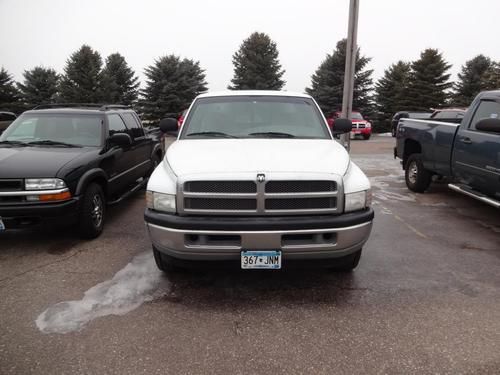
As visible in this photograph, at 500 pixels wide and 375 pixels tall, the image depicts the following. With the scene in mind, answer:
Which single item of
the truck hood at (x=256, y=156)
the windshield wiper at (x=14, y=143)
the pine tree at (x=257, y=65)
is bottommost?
the windshield wiper at (x=14, y=143)

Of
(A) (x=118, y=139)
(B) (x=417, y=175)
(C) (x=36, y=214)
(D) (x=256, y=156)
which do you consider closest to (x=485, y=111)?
(B) (x=417, y=175)

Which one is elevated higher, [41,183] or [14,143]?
[14,143]

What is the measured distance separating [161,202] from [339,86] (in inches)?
1174

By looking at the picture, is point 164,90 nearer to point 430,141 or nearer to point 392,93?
point 392,93

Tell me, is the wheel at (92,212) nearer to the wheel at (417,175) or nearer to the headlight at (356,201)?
the headlight at (356,201)

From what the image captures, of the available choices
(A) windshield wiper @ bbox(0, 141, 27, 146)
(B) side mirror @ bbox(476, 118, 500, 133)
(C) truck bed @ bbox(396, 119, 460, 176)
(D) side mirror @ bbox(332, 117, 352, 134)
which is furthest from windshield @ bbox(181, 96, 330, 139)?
(C) truck bed @ bbox(396, 119, 460, 176)

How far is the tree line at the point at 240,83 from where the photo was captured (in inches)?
1236

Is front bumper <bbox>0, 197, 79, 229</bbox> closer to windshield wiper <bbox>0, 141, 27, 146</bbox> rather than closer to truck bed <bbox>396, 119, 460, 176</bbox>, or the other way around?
windshield wiper <bbox>0, 141, 27, 146</bbox>

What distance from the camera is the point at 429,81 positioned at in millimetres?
34062

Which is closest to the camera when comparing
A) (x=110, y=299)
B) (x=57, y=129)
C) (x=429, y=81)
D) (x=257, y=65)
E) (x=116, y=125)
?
(x=110, y=299)

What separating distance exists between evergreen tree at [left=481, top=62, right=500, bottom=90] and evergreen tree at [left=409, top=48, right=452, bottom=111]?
4511 mm

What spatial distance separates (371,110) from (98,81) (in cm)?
2550

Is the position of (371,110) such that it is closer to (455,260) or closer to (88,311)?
(455,260)

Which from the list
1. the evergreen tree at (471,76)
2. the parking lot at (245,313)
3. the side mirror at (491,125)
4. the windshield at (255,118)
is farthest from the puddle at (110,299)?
the evergreen tree at (471,76)
